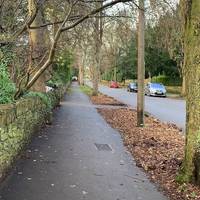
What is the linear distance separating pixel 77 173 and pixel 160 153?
295 centimetres

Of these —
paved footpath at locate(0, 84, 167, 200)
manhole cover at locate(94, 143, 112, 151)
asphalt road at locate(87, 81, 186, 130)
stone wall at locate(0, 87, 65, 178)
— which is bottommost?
asphalt road at locate(87, 81, 186, 130)

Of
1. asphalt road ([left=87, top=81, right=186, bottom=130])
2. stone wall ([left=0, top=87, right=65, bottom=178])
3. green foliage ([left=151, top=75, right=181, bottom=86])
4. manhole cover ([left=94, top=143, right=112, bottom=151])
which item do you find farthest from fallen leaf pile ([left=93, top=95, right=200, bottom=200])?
green foliage ([left=151, top=75, right=181, bottom=86])

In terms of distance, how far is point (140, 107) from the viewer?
16922 millimetres

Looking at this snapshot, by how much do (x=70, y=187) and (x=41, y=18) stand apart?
1220 centimetres

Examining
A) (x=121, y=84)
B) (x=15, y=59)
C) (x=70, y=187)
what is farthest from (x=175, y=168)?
(x=121, y=84)

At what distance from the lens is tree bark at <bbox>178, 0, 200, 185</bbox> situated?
7483mm

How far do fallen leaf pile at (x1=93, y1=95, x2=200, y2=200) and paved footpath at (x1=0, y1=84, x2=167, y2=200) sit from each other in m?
0.23

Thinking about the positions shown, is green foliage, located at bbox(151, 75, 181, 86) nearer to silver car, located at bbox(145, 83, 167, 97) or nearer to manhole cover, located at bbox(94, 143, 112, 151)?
silver car, located at bbox(145, 83, 167, 97)

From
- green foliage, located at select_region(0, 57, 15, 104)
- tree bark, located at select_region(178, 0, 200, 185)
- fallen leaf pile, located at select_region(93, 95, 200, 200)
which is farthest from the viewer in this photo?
green foliage, located at select_region(0, 57, 15, 104)

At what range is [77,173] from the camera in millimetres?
8398

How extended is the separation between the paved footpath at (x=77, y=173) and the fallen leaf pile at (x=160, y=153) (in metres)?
0.23

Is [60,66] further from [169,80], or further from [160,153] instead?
[169,80]

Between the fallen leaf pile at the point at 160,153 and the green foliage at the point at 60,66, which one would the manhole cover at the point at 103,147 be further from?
the green foliage at the point at 60,66

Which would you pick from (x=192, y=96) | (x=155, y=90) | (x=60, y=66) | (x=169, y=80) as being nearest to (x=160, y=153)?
(x=192, y=96)
